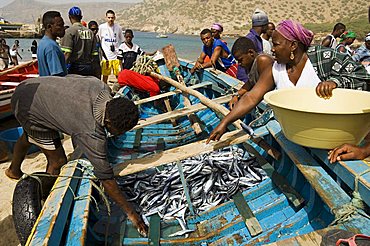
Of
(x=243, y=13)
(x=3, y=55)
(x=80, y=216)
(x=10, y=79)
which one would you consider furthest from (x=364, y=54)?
(x=243, y=13)

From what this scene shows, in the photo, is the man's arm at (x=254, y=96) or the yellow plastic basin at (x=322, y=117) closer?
the yellow plastic basin at (x=322, y=117)

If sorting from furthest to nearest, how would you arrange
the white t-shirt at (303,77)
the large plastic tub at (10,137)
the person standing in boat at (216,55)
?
the person standing in boat at (216,55) → the large plastic tub at (10,137) → the white t-shirt at (303,77)

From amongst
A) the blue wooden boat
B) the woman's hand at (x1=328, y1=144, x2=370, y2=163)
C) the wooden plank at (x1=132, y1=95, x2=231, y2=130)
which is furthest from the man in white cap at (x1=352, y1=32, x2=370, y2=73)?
the woman's hand at (x1=328, y1=144, x2=370, y2=163)

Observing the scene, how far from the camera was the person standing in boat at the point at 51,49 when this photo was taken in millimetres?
4082

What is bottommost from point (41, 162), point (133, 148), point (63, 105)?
point (41, 162)

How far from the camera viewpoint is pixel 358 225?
5.71ft

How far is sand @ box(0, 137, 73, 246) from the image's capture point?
3.51 m

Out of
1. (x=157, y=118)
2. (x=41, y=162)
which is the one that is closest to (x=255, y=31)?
(x=157, y=118)

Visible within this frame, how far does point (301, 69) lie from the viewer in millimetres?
2678

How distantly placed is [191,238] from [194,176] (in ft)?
2.64

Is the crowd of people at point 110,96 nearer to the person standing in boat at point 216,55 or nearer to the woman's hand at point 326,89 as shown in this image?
the woman's hand at point 326,89

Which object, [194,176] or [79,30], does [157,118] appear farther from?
[79,30]

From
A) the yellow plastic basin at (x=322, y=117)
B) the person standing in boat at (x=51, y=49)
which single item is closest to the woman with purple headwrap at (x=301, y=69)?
the yellow plastic basin at (x=322, y=117)

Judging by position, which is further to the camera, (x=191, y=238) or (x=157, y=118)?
(x=157, y=118)
